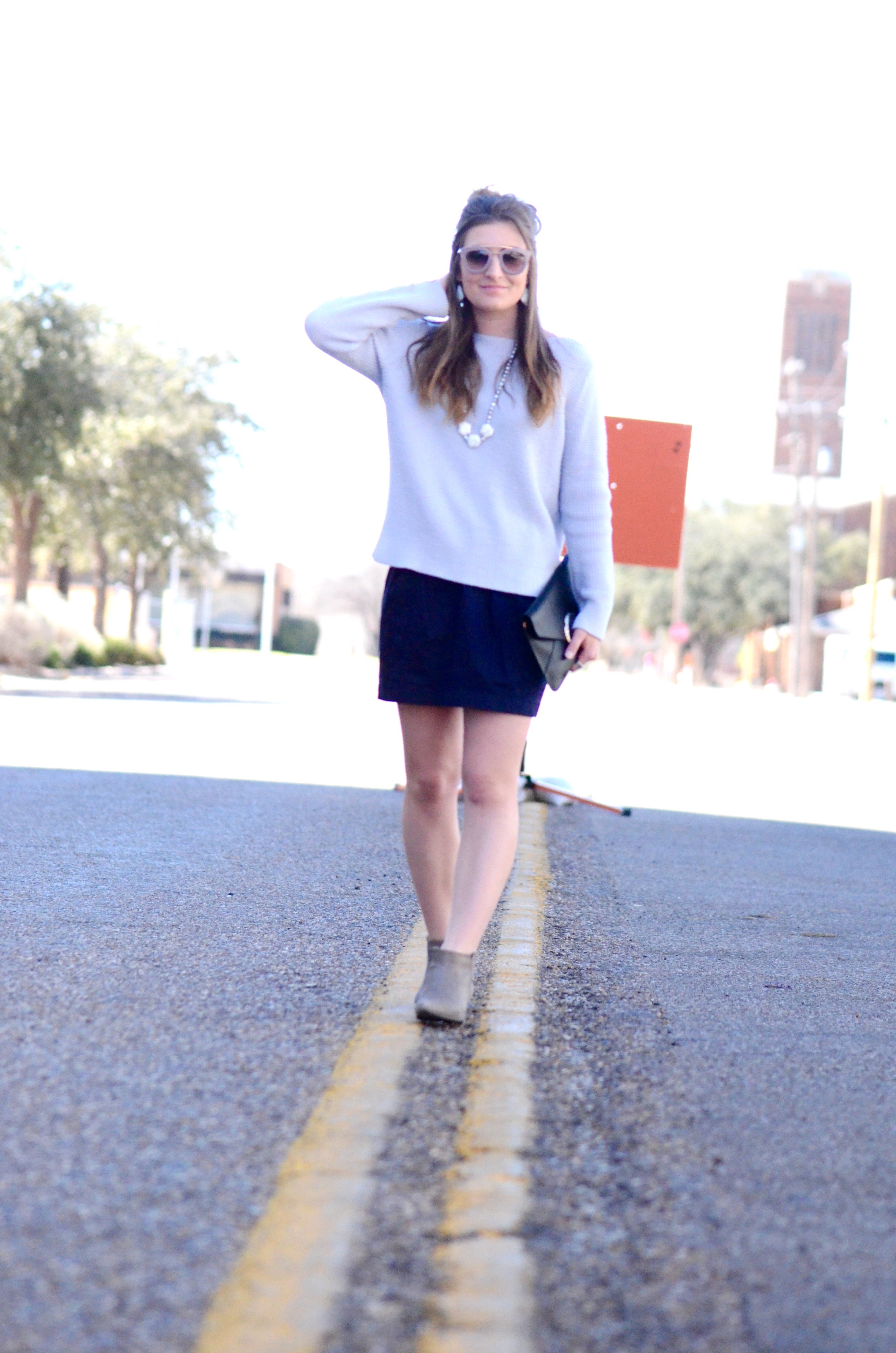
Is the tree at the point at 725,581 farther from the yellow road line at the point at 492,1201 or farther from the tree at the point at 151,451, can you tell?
the yellow road line at the point at 492,1201

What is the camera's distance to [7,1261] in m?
2.37

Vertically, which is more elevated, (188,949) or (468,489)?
(468,489)

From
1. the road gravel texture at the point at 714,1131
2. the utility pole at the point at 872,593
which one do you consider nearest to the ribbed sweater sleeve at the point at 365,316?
the road gravel texture at the point at 714,1131

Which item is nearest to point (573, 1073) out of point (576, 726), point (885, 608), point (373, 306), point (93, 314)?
point (373, 306)

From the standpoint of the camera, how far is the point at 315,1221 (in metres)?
2.57

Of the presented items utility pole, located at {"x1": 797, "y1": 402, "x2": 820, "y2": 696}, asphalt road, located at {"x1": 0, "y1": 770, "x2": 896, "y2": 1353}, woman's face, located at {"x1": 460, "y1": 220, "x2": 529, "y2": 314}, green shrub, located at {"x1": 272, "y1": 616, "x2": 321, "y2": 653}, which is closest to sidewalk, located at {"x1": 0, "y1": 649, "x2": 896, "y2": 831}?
asphalt road, located at {"x1": 0, "y1": 770, "x2": 896, "y2": 1353}

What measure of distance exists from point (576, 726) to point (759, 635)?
5374 centimetres

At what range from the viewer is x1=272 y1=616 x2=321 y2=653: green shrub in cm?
8956

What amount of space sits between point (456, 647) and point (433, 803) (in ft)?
1.53

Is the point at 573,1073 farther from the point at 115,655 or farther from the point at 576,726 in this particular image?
the point at 115,655

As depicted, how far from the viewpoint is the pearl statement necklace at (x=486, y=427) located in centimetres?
391

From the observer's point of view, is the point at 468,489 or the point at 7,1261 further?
the point at 468,489

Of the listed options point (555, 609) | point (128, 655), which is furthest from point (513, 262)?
point (128, 655)

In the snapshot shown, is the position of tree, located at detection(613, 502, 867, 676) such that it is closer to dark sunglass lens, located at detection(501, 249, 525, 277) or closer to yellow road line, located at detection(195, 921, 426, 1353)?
dark sunglass lens, located at detection(501, 249, 525, 277)
